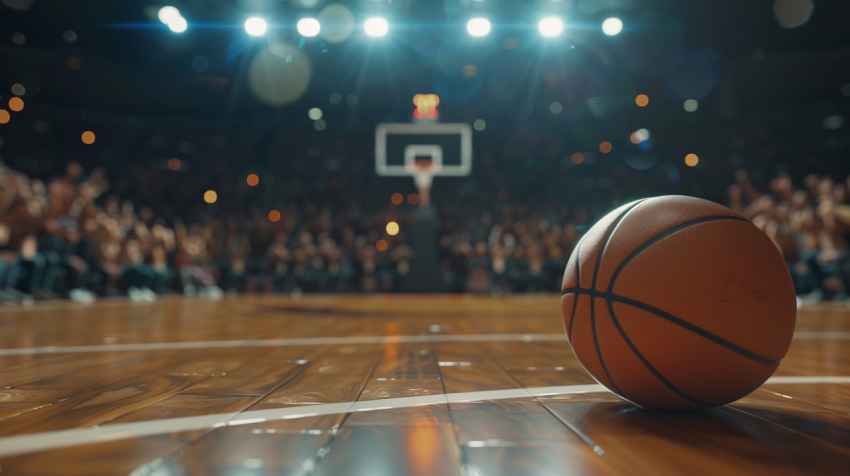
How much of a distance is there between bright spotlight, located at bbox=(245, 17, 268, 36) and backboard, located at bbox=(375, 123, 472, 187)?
17.9 ft

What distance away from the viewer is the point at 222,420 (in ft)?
3.39

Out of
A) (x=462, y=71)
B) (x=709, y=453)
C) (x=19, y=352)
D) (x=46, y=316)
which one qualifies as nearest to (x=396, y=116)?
A: (x=462, y=71)

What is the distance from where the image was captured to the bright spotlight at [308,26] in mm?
6942

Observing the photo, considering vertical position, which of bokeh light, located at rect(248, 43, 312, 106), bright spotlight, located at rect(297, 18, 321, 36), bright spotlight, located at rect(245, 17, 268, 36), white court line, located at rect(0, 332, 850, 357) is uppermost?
bokeh light, located at rect(248, 43, 312, 106)

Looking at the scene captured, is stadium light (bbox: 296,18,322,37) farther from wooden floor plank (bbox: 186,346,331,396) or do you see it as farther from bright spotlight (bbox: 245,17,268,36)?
wooden floor plank (bbox: 186,346,331,396)

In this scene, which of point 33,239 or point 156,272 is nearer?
point 33,239

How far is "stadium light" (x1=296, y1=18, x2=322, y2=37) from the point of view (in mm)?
6944

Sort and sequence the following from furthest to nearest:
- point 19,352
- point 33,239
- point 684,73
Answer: point 684,73 → point 33,239 → point 19,352

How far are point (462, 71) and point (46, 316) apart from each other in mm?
11133

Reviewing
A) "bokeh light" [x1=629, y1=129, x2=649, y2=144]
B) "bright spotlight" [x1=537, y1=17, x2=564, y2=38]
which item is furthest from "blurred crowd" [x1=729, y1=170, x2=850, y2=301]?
"bokeh light" [x1=629, y1=129, x2=649, y2=144]

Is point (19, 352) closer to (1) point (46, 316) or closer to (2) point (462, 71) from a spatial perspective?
(1) point (46, 316)

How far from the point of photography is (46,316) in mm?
3957

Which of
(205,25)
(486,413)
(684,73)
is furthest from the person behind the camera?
(684,73)

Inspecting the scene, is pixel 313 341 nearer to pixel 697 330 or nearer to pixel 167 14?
pixel 697 330
